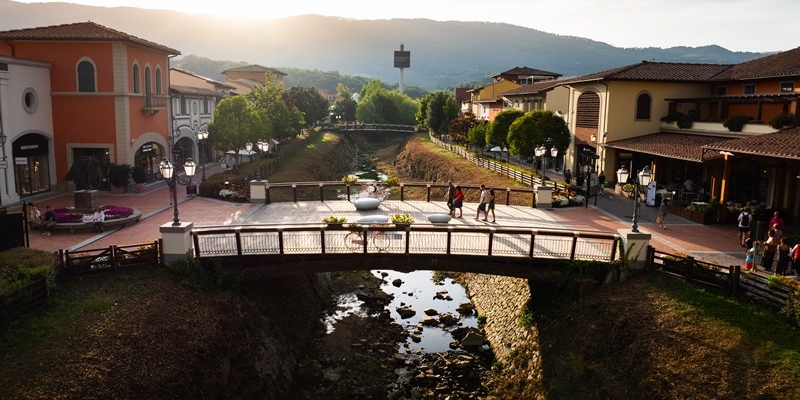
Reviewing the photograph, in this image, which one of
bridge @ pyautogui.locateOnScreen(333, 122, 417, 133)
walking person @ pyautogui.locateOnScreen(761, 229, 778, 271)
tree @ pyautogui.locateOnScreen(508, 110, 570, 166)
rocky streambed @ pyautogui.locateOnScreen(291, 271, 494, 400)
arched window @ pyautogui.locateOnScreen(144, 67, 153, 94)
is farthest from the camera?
bridge @ pyautogui.locateOnScreen(333, 122, 417, 133)

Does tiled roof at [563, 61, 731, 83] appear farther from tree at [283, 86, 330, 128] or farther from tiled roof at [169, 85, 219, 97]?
tree at [283, 86, 330, 128]

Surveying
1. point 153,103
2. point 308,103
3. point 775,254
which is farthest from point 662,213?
point 308,103

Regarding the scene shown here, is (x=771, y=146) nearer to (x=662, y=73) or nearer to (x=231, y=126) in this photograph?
(x=662, y=73)

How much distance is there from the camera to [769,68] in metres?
32.5

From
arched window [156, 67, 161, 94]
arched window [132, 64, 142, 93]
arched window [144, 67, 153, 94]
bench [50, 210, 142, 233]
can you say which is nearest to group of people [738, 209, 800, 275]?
bench [50, 210, 142, 233]

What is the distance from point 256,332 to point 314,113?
246 ft

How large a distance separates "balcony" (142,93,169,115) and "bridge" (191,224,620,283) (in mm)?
20608

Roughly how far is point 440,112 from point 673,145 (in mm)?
51647

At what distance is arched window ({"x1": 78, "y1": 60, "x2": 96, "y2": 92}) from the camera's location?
33.3m

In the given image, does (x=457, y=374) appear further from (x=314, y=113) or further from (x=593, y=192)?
(x=314, y=113)

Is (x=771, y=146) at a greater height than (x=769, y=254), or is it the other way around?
(x=771, y=146)

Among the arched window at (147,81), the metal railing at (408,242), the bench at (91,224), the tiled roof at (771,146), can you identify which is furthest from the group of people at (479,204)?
the arched window at (147,81)

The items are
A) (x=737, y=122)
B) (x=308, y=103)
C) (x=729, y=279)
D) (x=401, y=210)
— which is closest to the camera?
(x=729, y=279)

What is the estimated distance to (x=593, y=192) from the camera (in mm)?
31953
